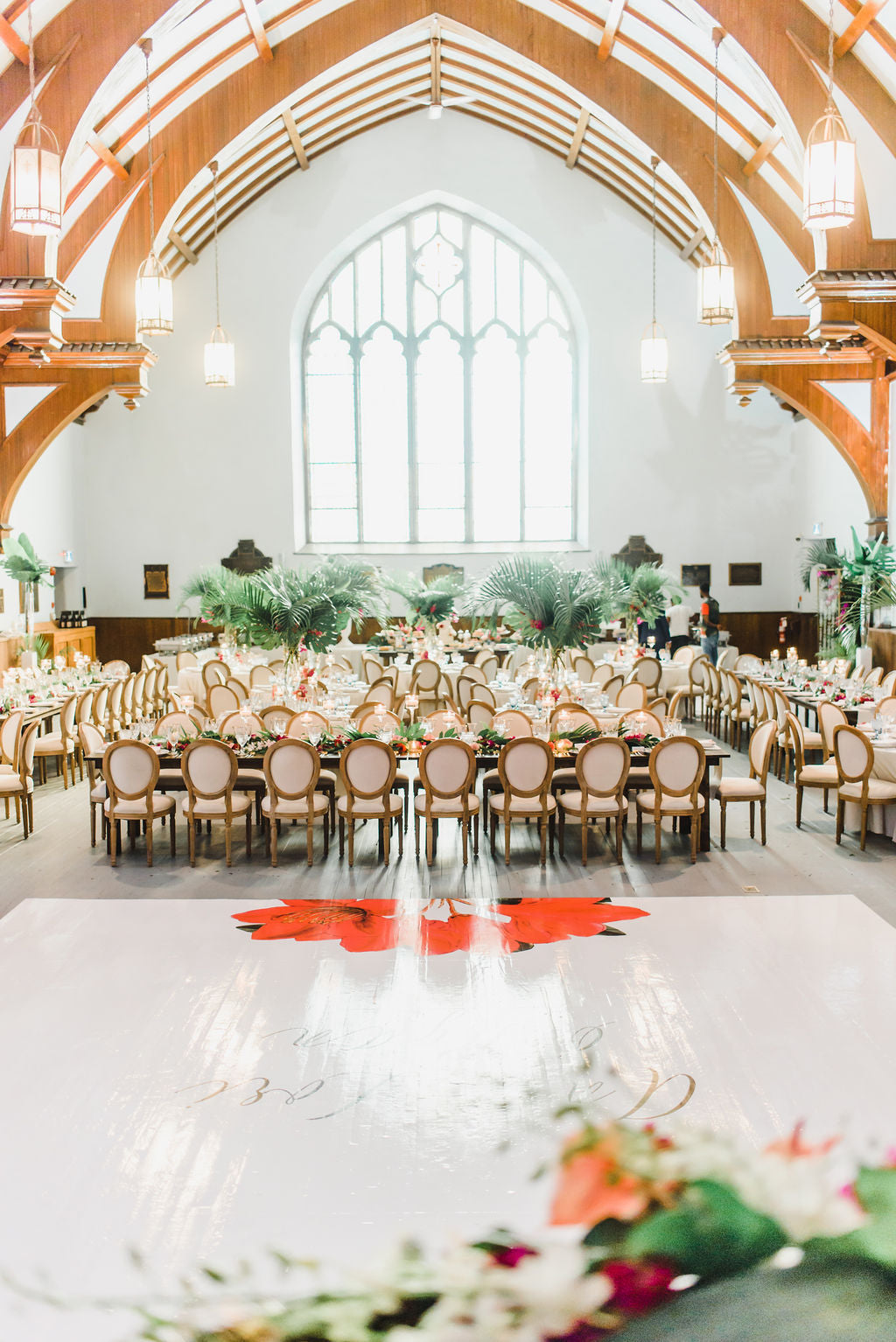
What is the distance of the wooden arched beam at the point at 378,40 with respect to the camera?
435 inches

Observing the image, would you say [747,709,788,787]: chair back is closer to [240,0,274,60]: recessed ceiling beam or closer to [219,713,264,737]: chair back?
[219,713,264,737]: chair back

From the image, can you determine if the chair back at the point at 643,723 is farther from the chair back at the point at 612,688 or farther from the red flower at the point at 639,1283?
the red flower at the point at 639,1283

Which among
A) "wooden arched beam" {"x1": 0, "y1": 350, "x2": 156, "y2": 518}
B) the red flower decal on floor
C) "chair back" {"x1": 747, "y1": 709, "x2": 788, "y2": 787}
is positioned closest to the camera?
the red flower decal on floor

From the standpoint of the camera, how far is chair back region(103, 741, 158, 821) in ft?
24.5

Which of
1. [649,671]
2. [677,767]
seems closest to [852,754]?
[677,767]

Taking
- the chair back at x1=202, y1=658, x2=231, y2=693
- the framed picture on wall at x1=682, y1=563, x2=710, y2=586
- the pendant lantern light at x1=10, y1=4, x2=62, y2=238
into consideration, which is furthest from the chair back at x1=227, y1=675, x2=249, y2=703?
the framed picture on wall at x1=682, y1=563, x2=710, y2=586

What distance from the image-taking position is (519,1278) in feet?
9.56

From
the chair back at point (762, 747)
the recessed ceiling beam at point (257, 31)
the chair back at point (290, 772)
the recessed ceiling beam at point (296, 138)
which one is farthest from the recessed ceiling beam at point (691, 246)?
the chair back at point (290, 772)

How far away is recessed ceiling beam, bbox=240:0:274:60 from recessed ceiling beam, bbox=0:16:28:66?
2977 mm

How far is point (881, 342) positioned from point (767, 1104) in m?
7.98

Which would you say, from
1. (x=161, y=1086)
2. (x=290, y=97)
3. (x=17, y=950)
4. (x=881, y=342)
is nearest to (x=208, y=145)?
(x=290, y=97)

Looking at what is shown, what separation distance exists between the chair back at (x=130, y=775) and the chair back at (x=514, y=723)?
97.8 inches

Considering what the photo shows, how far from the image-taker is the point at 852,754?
25.4ft

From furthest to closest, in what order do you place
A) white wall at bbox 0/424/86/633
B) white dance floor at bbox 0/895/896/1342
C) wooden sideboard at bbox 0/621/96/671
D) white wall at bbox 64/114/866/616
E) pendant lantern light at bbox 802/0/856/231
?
white wall at bbox 64/114/866/616
white wall at bbox 0/424/86/633
wooden sideboard at bbox 0/621/96/671
pendant lantern light at bbox 802/0/856/231
white dance floor at bbox 0/895/896/1342
